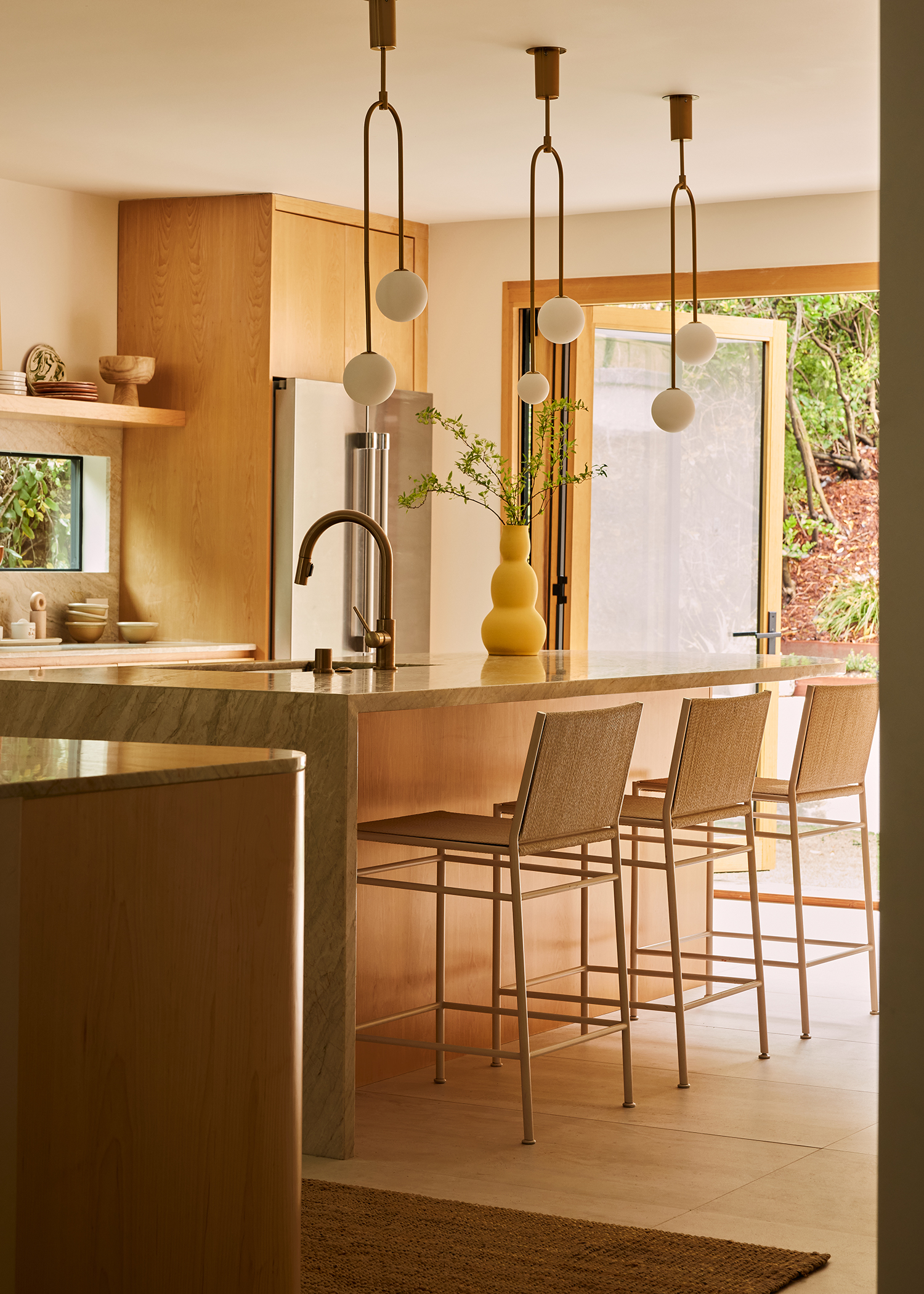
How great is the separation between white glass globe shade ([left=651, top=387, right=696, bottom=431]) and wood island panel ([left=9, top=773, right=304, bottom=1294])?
302 centimetres

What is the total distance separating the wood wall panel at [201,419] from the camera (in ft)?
20.8

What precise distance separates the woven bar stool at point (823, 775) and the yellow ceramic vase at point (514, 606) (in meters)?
0.54

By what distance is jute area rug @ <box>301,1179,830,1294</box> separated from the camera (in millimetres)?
2631

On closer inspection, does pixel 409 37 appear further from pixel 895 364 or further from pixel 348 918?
pixel 895 364

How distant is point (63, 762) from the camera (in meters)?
1.95

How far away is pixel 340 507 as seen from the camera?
6449 mm

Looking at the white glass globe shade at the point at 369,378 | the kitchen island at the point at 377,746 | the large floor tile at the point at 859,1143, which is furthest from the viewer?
the white glass globe shade at the point at 369,378

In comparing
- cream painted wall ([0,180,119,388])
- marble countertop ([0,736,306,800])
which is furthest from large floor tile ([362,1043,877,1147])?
cream painted wall ([0,180,119,388])

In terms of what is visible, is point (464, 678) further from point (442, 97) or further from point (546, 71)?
point (442, 97)

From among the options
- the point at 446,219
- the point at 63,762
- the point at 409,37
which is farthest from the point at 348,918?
the point at 446,219

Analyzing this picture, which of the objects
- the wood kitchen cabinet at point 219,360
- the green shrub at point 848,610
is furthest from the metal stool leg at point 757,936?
the green shrub at point 848,610

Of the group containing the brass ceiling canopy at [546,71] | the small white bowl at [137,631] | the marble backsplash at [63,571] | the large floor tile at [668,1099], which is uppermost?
the brass ceiling canopy at [546,71]

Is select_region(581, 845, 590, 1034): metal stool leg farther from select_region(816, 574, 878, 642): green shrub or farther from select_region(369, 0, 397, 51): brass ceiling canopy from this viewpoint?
select_region(816, 574, 878, 642): green shrub

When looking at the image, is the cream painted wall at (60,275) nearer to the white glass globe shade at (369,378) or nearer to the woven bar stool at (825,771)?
the white glass globe shade at (369,378)
